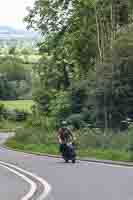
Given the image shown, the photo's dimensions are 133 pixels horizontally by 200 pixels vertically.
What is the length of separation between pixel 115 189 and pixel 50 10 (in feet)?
157

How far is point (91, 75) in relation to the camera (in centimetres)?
5106

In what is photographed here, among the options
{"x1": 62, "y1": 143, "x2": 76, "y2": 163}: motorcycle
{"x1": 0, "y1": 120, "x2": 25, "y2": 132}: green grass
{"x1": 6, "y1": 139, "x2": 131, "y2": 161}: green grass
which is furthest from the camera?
{"x1": 0, "y1": 120, "x2": 25, "y2": 132}: green grass

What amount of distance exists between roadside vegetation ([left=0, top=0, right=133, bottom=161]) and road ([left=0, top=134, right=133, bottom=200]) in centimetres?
842

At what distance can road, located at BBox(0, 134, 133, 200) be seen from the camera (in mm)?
15492

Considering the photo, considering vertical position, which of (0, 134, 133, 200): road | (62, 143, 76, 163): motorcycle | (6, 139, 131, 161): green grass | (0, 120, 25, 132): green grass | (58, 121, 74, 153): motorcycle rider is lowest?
(0, 120, 25, 132): green grass

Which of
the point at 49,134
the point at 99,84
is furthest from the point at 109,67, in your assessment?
the point at 49,134

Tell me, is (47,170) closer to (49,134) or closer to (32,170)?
(32,170)

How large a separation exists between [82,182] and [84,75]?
4182 centimetres

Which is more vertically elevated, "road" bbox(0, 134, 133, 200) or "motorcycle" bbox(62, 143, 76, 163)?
"road" bbox(0, 134, 133, 200)

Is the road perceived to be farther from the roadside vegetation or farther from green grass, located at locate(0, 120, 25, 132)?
green grass, located at locate(0, 120, 25, 132)

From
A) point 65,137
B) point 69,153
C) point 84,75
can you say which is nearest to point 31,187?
point 69,153

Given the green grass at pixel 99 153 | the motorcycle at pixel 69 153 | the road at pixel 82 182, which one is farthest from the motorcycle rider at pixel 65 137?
the road at pixel 82 182

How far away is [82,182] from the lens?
1909 centimetres

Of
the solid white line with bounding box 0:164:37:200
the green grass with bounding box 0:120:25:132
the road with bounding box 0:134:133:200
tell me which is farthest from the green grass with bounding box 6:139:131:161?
the green grass with bounding box 0:120:25:132
